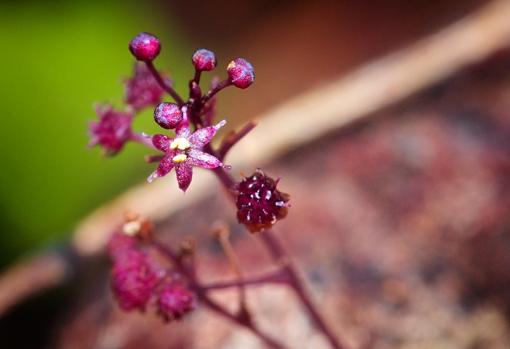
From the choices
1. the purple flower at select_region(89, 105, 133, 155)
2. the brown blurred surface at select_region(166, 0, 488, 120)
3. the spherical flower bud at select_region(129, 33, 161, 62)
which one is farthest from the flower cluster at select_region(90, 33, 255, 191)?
the brown blurred surface at select_region(166, 0, 488, 120)

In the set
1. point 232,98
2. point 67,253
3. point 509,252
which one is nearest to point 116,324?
point 67,253

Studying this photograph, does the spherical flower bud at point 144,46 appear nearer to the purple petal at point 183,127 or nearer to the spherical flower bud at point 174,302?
the purple petal at point 183,127

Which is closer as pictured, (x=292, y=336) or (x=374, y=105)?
(x=292, y=336)

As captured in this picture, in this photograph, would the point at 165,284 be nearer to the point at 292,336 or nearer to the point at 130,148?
the point at 292,336

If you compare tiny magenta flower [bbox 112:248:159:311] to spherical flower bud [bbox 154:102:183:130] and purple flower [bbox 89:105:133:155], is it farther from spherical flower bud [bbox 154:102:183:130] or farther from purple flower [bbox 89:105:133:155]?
spherical flower bud [bbox 154:102:183:130]

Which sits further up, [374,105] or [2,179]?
[2,179]
